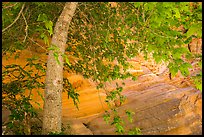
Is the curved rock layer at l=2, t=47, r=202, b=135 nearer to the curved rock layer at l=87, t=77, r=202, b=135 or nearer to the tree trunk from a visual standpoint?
the curved rock layer at l=87, t=77, r=202, b=135

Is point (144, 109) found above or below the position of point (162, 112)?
above

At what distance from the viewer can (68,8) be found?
18.7 ft

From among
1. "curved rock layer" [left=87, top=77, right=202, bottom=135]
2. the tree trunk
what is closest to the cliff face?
"curved rock layer" [left=87, top=77, right=202, bottom=135]

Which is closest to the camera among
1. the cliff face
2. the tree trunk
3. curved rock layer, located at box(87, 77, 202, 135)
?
the tree trunk

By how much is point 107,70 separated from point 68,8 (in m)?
1.82

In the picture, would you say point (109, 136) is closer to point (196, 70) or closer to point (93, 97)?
point (93, 97)

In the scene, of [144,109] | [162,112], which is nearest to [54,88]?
[144,109]

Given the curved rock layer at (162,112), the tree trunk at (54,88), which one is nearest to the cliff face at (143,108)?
the curved rock layer at (162,112)

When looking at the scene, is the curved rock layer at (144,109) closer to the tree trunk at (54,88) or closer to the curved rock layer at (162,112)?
the curved rock layer at (162,112)

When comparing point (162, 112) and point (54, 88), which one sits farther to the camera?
point (162, 112)

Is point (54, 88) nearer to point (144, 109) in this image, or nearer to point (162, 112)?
point (144, 109)

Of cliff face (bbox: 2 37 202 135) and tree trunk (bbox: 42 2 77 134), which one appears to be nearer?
tree trunk (bbox: 42 2 77 134)

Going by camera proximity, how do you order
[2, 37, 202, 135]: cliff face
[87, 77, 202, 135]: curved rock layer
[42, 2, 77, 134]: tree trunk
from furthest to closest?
[87, 77, 202, 135]: curved rock layer < [2, 37, 202, 135]: cliff face < [42, 2, 77, 134]: tree trunk

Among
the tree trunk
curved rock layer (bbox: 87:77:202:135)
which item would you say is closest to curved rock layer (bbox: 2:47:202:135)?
curved rock layer (bbox: 87:77:202:135)
